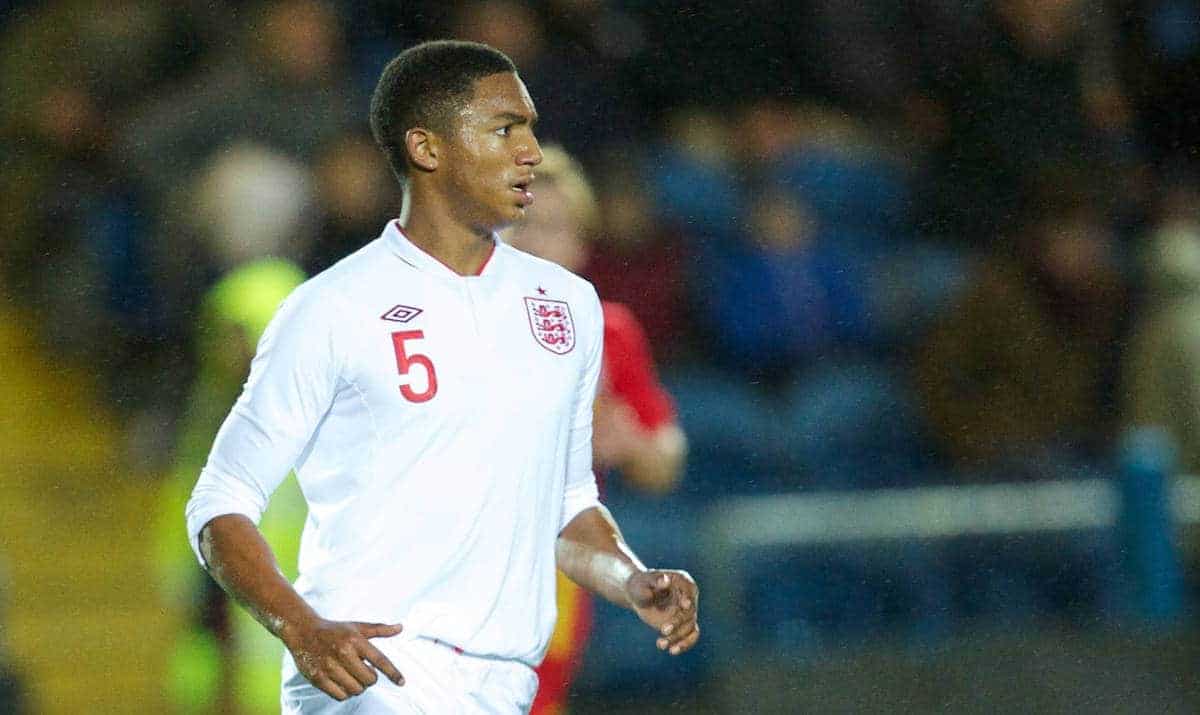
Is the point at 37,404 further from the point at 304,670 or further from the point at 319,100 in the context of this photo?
the point at 304,670

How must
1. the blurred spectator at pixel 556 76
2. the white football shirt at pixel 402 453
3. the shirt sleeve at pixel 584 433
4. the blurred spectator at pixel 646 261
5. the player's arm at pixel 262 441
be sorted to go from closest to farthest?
the player's arm at pixel 262 441, the white football shirt at pixel 402 453, the shirt sleeve at pixel 584 433, the blurred spectator at pixel 646 261, the blurred spectator at pixel 556 76

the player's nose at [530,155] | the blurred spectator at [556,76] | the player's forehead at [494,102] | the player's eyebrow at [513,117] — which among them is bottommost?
the player's nose at [530,155]

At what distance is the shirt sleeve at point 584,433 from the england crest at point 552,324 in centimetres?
5

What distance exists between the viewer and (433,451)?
311 cm

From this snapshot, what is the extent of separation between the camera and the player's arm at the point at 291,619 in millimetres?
2816

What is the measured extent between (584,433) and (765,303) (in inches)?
158

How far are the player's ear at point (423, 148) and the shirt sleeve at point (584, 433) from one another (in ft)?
1.18

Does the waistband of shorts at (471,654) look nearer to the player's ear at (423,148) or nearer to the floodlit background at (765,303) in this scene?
the player's ear at (423,148)

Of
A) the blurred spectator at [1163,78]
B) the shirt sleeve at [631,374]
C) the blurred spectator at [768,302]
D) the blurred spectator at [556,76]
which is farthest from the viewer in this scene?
the blurred spectator at [1163,78]

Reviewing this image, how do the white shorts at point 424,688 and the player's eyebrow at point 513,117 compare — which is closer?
the white shorts at point 424,688

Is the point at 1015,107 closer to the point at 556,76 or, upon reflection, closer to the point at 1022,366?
the point at 1022,366

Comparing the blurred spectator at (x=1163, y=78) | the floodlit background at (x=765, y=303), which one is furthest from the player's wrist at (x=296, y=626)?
the blurred spectator at (x=1163, y=78)

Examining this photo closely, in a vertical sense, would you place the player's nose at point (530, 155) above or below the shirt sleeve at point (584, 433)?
above

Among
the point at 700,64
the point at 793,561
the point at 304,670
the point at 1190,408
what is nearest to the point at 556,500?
the point at 304,670
